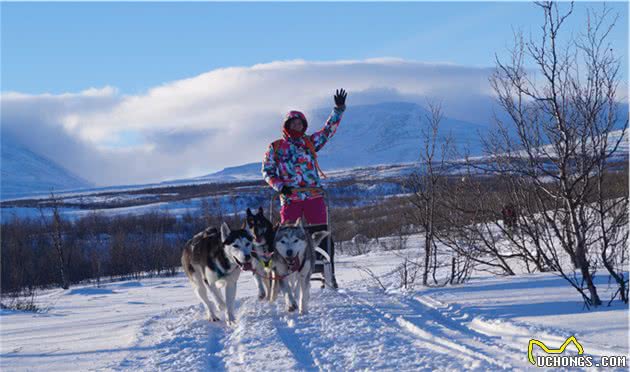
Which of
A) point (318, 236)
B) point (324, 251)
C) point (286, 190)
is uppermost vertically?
point (286, 190)

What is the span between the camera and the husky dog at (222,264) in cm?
636

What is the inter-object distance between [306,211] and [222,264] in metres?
1.54

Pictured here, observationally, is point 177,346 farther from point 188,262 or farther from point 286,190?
point 286,190

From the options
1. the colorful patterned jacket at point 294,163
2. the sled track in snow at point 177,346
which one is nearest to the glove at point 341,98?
the colorful patterned jacket at point 294,163

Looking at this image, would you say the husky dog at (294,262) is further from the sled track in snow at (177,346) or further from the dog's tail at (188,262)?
the dog's tail at (188,262)

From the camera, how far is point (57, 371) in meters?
4.71

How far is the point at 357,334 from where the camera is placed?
5156 mm

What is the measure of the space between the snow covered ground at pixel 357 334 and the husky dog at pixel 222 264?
257mm

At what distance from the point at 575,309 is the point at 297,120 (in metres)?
3.73

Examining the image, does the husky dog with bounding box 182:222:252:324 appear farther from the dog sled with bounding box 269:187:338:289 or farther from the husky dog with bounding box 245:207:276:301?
the dog sled with bounding box 269:187:338:289

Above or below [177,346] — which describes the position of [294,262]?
above

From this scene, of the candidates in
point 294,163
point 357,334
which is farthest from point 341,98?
point 357,334

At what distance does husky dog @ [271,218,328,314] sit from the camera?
654cm

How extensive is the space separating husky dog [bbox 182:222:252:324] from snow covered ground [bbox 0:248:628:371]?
26 centimetres
